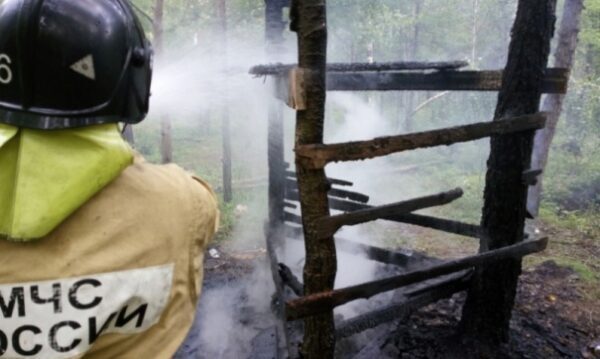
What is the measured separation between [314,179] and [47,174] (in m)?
1.83

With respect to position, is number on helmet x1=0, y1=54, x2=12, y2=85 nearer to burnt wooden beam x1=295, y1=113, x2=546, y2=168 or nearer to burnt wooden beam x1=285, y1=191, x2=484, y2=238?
burnt wooden beam x1=295, y1=113, x2=546, y2=168

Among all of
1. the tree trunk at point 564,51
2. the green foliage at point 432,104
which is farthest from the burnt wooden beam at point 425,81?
the tree trunk at point 564,51

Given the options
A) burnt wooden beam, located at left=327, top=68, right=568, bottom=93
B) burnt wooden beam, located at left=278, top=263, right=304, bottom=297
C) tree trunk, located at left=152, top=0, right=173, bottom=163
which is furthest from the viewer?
tree trunk, located at left=152, top=0, right=173, bottom=163

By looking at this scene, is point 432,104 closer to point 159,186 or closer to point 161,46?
point 161,46

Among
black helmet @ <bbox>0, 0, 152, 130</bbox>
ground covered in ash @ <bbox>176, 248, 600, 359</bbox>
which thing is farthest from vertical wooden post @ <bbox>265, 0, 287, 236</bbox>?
black helmet @ <bbox>0, 0, 152, 130</bbox>

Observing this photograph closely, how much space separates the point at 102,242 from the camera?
140 cm

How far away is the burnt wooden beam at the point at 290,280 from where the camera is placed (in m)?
4.37

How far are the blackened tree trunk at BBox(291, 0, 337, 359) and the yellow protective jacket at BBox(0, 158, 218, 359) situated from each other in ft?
4.69

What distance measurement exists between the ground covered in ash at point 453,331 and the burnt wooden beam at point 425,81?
103 inches

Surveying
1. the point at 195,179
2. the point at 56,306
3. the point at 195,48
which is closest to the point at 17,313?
the point at 56,306

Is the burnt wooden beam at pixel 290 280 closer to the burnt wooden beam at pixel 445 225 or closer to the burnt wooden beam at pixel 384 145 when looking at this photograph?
the burnt wooden beam at pixel 445 225

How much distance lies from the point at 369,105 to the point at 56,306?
78.3ft

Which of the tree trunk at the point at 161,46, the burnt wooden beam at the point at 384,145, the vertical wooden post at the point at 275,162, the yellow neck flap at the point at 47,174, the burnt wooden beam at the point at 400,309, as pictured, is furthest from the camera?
the tree trunk at the point at 161,46

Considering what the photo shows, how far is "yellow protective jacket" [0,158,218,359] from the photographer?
4.49ft
